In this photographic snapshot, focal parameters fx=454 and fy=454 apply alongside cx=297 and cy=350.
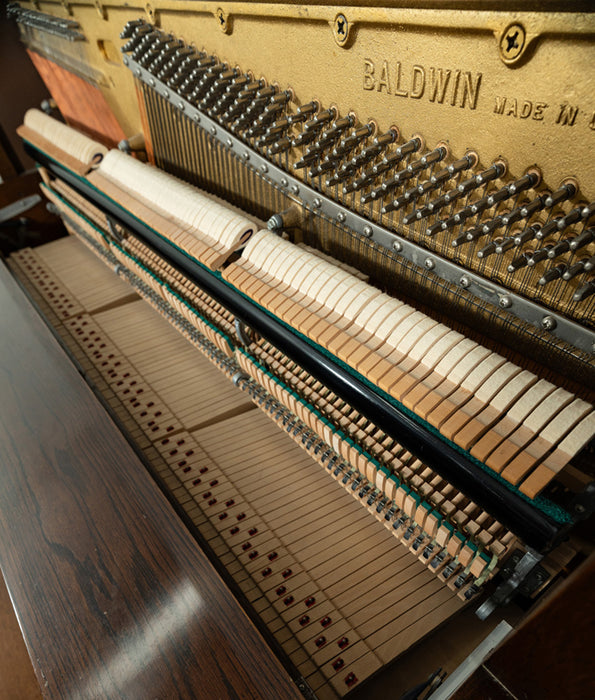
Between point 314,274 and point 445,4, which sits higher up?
point 445,4

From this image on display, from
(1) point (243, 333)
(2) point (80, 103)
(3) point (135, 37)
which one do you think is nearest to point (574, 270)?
(1) point (243, 333)

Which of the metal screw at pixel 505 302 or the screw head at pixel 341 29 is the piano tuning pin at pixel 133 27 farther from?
the metal screw at pixel 505 302

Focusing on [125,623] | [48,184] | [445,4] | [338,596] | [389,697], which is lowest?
[389,697]

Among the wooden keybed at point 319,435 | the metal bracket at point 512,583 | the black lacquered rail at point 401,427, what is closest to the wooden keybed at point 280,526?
the wooden keybed at point 319,435

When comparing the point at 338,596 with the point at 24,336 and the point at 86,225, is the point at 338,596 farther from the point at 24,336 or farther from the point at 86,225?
the point at 86,225

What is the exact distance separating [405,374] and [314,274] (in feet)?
1.78

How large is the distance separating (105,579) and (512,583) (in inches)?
48.1

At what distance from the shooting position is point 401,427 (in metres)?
1.32

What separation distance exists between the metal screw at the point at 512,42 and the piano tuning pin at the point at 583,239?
44cm

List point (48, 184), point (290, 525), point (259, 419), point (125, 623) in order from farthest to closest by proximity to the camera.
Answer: point (48, 184) < point (259, 419) < point (290, 525) < point (125, 623)

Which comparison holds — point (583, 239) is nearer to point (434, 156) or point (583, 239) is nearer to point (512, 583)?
point (434, 156)

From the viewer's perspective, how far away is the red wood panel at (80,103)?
10.7 ft

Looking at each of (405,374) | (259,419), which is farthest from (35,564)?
(405,374)

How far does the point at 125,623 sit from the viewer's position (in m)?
1.26
